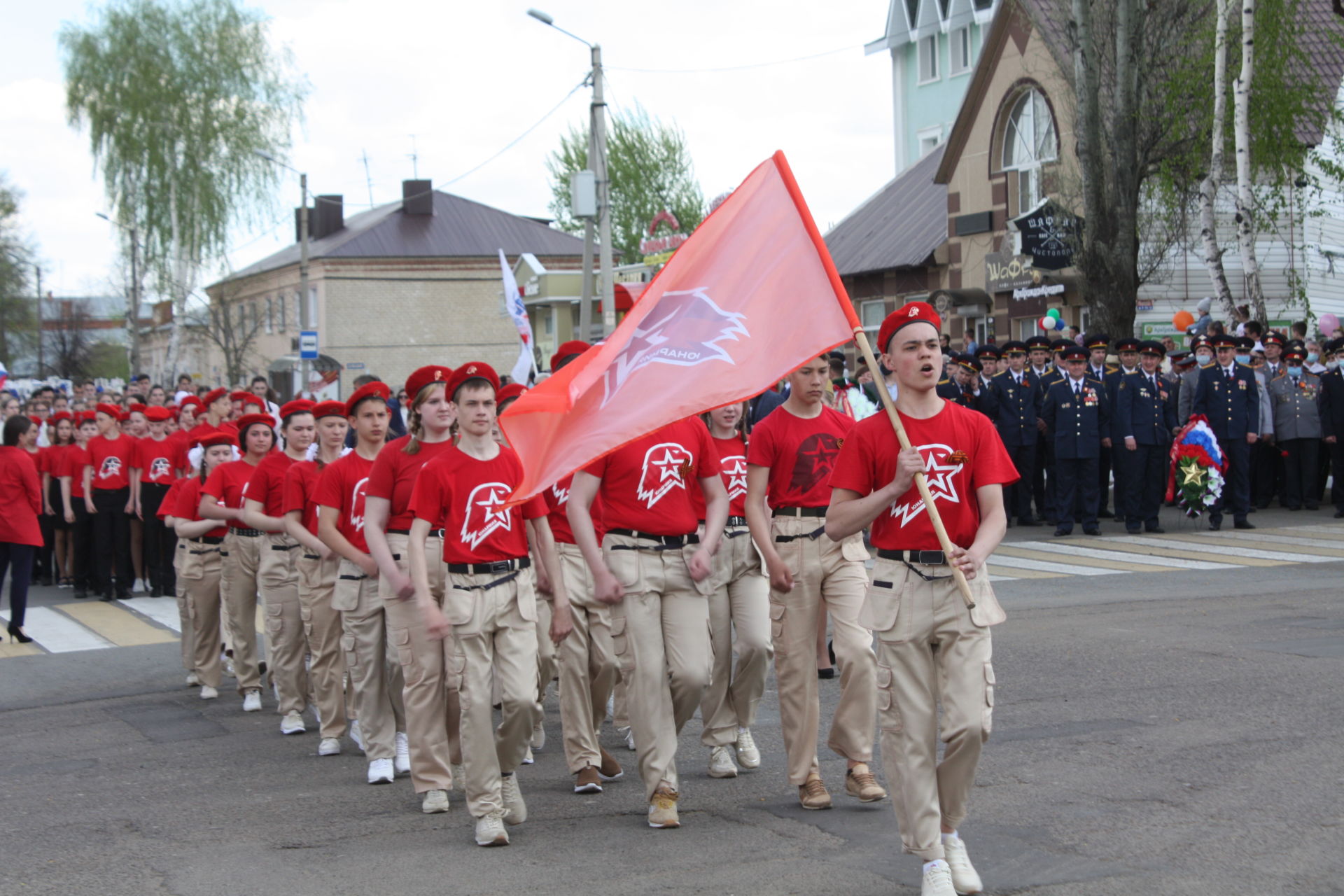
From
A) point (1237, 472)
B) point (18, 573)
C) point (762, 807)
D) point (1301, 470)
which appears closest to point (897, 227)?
point (1301, 470)

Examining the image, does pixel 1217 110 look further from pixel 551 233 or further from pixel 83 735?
pixel 551 233

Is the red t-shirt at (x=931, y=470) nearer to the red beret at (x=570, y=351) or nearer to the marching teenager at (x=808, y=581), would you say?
the marching teenager at (x=808, y=581)

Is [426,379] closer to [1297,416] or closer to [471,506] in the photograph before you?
[471,506]

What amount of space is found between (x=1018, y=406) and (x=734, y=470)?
11.8 meters

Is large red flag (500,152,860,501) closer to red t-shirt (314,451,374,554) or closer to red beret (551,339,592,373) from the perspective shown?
red t-shirt (314,451,374,554)

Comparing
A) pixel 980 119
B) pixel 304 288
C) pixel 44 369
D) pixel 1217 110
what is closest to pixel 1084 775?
pixel 1217 110

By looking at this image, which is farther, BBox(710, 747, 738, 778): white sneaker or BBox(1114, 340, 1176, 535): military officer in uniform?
BBox(1114, 340, 1176, 535): military officer in uniform

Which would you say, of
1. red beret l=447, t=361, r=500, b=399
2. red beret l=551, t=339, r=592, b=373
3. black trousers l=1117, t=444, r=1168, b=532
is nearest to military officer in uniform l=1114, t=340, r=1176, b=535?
black trousers l=1117, t=444, r=1168, b=532

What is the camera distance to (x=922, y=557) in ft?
17.4

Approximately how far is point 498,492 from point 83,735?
411cm

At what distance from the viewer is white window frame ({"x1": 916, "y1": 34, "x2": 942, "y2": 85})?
178 ft

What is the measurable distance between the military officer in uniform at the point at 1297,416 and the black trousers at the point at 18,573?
15.3 m

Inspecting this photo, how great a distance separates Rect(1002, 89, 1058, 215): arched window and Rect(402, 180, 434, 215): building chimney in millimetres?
40308

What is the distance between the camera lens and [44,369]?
244ft
